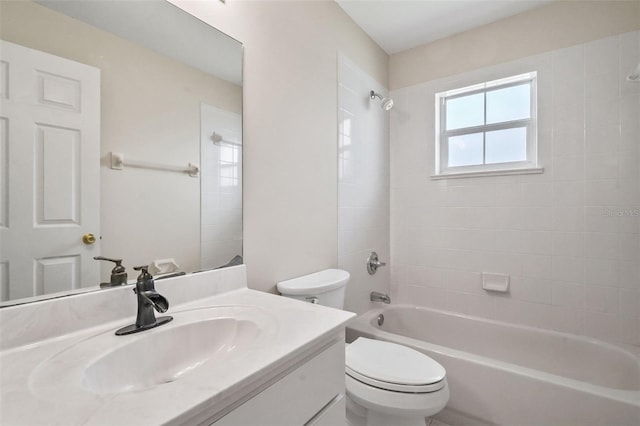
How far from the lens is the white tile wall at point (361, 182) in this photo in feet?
6.53

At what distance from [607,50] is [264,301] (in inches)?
96.0

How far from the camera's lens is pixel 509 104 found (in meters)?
2.16

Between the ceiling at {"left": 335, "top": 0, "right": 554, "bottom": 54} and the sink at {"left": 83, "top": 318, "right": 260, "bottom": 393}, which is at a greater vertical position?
the ceiling at {"left": 335, "top": 0, "right": 554, "bottom": 54}

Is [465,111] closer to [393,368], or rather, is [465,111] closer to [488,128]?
[488,128]

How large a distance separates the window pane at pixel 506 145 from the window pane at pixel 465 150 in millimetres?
66

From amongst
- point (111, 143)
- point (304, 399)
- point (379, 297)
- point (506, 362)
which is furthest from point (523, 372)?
point (111, 143)

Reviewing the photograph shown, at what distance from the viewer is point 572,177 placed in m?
1.89

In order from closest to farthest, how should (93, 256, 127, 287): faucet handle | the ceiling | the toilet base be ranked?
1. (93, 256, 127, 287): faucet handle
2. the toilet base
3. the ceiling

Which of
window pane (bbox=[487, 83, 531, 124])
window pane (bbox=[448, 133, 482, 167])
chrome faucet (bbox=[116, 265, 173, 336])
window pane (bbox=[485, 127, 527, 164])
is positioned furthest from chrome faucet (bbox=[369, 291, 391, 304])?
chrome faucet (bbox=[116, 265, 173, 336])

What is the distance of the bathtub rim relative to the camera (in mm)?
1265

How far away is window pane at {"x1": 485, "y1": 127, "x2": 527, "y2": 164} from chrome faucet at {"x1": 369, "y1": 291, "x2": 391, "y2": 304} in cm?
127

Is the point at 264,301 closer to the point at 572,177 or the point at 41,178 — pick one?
the point at 41,178

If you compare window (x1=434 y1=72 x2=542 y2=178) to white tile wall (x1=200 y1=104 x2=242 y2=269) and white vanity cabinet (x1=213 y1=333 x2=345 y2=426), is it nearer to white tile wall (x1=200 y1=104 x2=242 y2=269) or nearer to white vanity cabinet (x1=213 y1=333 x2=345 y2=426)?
white tile wall (x1=200 y1=104 x2=242 y2=269)

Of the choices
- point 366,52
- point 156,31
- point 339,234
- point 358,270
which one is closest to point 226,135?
point 156,31
